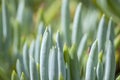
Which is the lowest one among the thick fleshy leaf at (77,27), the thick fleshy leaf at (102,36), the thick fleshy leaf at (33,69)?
the thick fleshy leaf at (33,69)

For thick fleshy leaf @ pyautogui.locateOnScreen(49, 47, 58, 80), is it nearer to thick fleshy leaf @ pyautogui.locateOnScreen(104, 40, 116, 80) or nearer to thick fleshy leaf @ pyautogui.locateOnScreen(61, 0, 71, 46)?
thick fleshy leaf @ pyautogui.locateOnScreen(104, 40, 116, 80)

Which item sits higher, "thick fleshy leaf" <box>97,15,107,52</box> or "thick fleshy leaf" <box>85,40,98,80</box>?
"thick fleshy leaf" <box>97,15,107,52</box>

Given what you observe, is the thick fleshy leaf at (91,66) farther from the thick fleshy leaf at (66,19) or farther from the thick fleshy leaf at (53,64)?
the thick fleshy leaf at (66,19)

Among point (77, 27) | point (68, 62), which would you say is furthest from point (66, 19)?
point (68, 62)

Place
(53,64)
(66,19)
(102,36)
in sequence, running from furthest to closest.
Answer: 1. (66,19)
2. (102,36)
3. (53,64)

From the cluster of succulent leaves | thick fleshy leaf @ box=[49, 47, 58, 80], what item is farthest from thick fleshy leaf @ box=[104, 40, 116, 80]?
thick fleshy leaf @ box=[49, 47, 58, 80]

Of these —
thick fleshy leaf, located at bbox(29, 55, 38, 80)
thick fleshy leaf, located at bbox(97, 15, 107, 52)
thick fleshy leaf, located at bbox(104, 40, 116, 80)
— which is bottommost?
thick fleshy leaf, located at bbox(104, 40, 116, 80)

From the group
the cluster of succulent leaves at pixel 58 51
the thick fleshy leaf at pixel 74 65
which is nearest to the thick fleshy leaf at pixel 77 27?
the cluster of succulent leaves at pixel 58 51

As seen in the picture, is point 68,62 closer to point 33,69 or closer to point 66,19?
point 33,69
